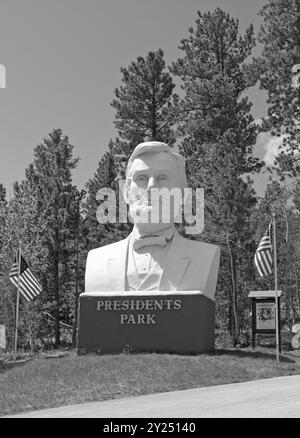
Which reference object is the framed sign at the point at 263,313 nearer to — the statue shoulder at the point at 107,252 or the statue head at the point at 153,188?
the statue head at the point at 153,188

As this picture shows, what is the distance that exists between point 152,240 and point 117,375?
440 cm

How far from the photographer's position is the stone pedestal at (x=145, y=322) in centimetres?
1444

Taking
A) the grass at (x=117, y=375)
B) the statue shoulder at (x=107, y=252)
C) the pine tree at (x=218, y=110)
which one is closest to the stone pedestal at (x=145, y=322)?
the grass at (x=117, y=375)

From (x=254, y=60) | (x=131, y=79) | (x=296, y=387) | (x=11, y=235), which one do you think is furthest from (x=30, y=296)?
(x=131, y=79)

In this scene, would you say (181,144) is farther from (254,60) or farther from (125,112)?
(254,60)

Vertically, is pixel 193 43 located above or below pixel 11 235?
above

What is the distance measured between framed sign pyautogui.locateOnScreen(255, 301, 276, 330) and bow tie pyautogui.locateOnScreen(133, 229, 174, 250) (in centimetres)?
659

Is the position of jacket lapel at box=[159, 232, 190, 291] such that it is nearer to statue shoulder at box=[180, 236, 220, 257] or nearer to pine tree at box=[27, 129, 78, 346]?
statue shoulder at box=[180, 236, 220, 257]

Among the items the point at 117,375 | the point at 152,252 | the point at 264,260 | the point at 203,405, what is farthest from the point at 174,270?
the point at 203,405

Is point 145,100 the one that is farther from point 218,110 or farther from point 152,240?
point 152,240

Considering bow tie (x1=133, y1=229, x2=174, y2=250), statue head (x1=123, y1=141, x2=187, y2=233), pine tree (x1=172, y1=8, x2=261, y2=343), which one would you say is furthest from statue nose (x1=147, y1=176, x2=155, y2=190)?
pine tree (x1=172, y1=8, x2=261, y2=343)
